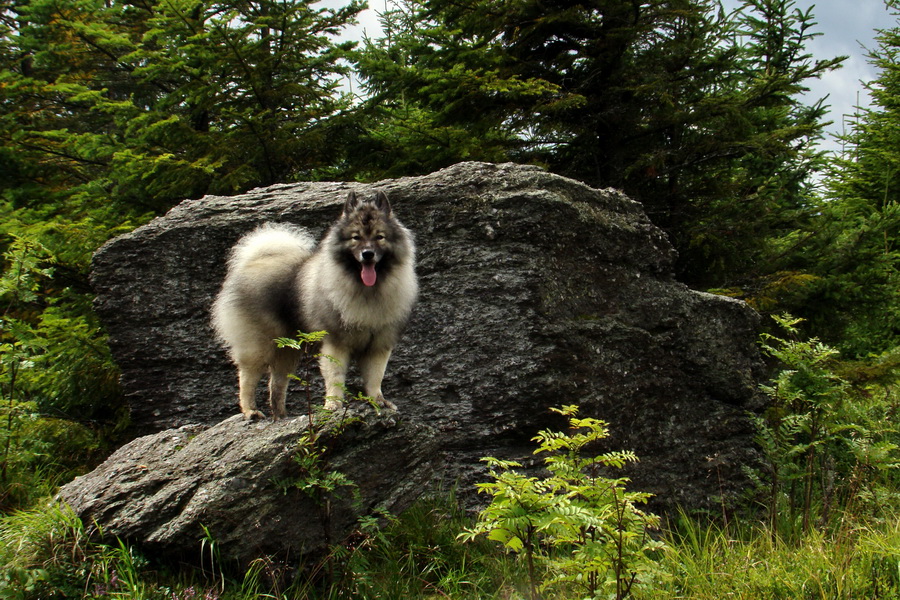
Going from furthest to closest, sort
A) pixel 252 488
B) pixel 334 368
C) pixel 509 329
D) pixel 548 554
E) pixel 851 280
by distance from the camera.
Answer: pixel 851 280, pixel 509 329, pixel 334 368, pixel 548 554, pixel 252 488

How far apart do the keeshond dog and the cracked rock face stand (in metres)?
0.82

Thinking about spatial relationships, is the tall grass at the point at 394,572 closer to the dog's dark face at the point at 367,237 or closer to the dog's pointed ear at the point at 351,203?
the dog's dark face at the point at 367,237

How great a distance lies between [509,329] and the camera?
512 centimetres

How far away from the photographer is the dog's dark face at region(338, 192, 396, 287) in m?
4.12

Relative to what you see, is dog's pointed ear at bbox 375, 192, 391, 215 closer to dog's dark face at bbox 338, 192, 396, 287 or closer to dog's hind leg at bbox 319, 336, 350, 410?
dog's dark face at bbox 338, 192, 396, 287

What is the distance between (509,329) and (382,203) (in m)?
1.59

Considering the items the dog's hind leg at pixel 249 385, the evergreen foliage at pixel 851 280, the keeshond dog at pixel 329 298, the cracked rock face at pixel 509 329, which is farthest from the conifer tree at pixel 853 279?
the dog's hind leg at pixel 249 385

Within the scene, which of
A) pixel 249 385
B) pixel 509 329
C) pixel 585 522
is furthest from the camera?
pixel 509 329

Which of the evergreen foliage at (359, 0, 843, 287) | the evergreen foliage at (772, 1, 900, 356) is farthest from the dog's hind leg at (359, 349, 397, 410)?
the evergreen foliage at (772, 1, 900, 356)

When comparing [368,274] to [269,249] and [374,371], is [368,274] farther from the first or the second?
[269,249]

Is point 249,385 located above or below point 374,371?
below

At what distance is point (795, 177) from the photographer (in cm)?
883

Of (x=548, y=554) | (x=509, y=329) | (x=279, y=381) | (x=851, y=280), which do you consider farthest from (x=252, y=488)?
(x=851, y=280)

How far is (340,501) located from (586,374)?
2.39 metres
